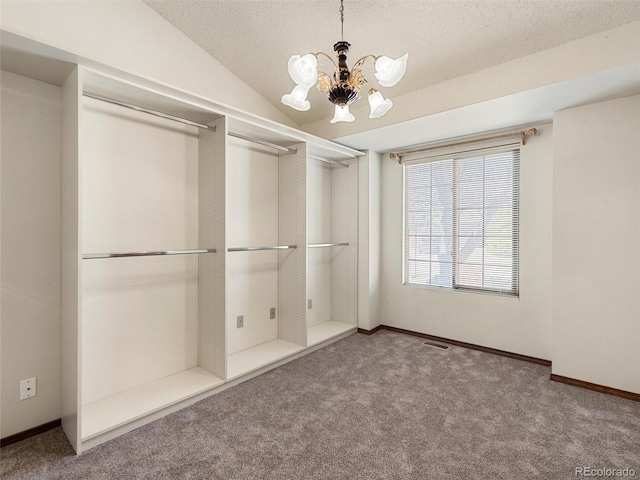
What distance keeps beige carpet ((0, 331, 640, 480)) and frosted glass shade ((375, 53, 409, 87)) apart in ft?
6.78

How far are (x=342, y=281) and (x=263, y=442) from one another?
242 cm

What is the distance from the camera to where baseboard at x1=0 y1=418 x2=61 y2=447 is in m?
1.92

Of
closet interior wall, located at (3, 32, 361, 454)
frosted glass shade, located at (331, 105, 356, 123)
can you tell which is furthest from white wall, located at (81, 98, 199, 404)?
frosted glass shade, located at (331, 105, 356, 123)

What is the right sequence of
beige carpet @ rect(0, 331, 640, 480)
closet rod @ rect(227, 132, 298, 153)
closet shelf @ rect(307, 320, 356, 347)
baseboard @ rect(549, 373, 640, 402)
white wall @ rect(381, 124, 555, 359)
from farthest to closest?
1. closet shelf @ rect(307, 320, 356, 347)
2. white wall @ rect(381, 124, 555, 359)
3. closet rod @ rect(227, 132, 298, 153)
4. baseboard @ rect(549, 373, 640, 402)
5. beige carpet @ rect(0, 331, 640, 480)

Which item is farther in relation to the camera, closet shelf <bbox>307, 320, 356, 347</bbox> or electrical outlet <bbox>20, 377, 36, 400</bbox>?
closet shelf <bbox>307, 320, 356, 347</bbox>

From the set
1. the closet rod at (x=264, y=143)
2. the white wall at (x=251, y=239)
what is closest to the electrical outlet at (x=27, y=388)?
the white wall at (x=251, y=239)

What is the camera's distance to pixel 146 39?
2.49 m

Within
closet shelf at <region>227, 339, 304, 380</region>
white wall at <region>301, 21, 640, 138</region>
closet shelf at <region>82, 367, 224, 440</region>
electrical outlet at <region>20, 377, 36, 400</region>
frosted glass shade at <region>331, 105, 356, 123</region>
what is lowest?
closet shelf at <region>82, 367, 224, 440</region>

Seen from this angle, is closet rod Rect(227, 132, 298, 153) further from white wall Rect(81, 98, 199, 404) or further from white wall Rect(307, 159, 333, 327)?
white wall Rect(307, 159, 333, 327)

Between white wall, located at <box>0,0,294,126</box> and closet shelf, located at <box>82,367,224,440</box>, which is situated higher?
white wall, located at <box>0,0,294,126</box>

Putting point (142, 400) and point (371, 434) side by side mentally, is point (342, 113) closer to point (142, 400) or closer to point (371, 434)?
point (371, 434)

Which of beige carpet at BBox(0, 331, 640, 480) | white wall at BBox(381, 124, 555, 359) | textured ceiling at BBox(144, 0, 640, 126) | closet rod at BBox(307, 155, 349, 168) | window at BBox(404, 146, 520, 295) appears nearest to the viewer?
beige carpet at BBox(0, 331, 640, 480)

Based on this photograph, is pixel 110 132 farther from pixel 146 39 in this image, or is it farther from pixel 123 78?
pixel 146 39

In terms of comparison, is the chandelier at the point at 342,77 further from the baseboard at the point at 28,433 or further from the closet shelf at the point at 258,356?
the baseboard at the point at 28,433
